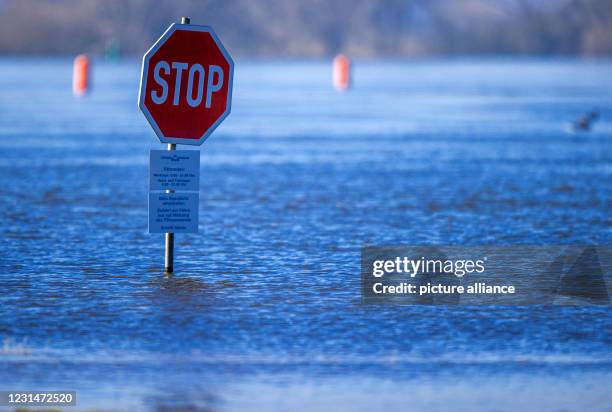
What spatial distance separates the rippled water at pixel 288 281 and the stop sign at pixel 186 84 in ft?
4.21

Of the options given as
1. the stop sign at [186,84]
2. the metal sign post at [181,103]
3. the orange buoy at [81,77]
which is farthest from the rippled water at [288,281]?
the orange buoy at [81,77]

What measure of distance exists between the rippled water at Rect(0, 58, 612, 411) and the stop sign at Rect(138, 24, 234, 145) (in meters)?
1.28

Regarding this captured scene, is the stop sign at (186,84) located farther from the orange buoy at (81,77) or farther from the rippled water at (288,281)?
the orange buoy at (81,77)

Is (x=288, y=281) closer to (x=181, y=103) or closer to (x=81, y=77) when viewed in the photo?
(x=181, y=103)

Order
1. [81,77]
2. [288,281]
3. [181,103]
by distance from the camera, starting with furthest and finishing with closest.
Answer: [81,77]
[181,103]
[288,281]

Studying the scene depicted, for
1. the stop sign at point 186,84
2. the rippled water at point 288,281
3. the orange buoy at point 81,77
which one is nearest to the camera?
the rippled water at point 288,281

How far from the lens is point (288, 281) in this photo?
11688 mm

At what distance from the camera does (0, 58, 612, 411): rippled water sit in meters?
8.00

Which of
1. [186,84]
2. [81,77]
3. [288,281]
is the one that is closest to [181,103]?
[186,84]

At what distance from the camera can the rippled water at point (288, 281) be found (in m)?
8.00

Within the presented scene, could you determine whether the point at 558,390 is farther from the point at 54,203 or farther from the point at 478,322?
the point at 54,203

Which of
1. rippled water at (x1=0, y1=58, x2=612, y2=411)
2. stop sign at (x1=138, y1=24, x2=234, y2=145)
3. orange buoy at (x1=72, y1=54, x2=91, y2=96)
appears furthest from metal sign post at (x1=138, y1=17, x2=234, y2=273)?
orange buoy at (x1=72, y1=54, x2=91, y2=96)

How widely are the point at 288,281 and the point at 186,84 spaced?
1866 millimetres

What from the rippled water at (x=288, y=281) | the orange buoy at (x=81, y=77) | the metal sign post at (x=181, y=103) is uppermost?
the orange buoy at (x=81, y=77)
